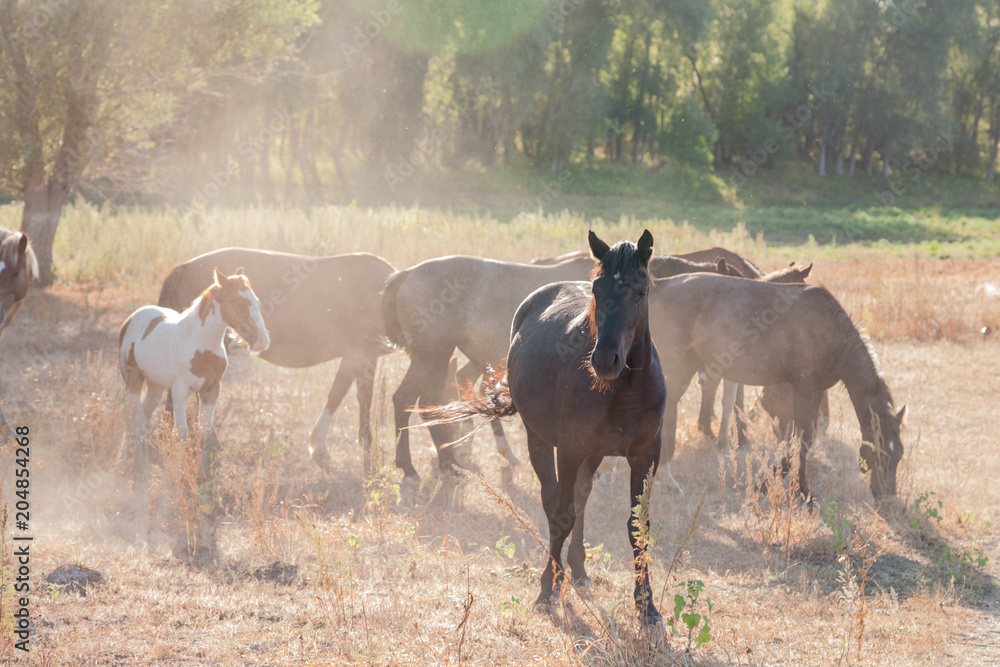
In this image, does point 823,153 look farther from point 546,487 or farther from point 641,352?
point 641,352

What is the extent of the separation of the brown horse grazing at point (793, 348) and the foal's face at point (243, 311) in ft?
11.9

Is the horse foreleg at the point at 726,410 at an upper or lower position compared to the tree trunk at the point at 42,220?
lower

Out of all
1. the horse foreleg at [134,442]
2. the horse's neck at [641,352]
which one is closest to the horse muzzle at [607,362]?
the horse's neck at [641,352]

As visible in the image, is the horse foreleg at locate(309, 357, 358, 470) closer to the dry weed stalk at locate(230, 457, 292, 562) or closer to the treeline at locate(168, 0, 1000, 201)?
the dry weed stalk at locate(230, 457, 292, 562)

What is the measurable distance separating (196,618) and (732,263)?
6967 mm

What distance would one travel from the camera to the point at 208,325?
672cm

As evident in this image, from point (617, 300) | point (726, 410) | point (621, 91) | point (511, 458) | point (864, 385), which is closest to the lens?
point (617, 300)

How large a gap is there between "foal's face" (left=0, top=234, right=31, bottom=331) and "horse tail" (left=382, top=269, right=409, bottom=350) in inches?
161

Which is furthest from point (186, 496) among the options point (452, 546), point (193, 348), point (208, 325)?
point (452, 546)

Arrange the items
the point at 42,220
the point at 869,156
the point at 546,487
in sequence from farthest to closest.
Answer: the point at 869,156
the point at 42,220
the point at 546,487

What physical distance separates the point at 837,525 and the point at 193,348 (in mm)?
5209

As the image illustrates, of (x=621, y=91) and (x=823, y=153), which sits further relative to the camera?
(x=823, y=153)

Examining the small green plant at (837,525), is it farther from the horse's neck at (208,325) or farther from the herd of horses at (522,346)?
the horse's neck at (208,325)

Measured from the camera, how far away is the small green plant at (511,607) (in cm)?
440
